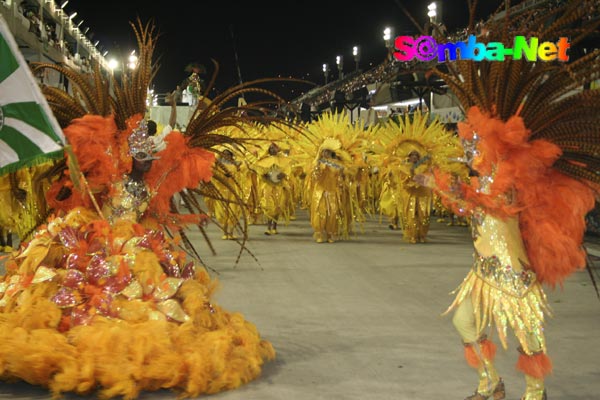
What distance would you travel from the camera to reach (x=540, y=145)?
4.04 metres

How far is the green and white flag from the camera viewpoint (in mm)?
3400

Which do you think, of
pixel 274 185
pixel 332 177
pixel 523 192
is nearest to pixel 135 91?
pixel 523 192

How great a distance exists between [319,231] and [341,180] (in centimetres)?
102

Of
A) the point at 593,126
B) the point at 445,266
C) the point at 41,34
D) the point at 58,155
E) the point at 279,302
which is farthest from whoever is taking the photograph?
the point at 41,34

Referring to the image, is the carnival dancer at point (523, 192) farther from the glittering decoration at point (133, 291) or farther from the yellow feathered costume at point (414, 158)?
the yellow feathered costume at point (414, 158)

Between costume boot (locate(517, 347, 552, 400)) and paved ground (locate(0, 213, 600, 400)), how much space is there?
0.43 m

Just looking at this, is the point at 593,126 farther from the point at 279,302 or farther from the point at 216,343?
the point at 279,302

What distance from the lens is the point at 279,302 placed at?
7488 millimetres

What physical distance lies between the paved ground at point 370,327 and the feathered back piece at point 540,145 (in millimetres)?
1063

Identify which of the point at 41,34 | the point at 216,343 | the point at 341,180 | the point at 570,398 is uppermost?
the point at 41,34

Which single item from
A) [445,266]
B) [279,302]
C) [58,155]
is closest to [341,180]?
[445,266]

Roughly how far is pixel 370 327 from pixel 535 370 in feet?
8.10

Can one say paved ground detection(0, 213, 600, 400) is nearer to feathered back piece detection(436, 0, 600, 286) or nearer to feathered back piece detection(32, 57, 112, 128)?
feathered back piece detection(436, 0, 600, 286)

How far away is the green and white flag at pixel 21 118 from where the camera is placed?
11.2 ft
